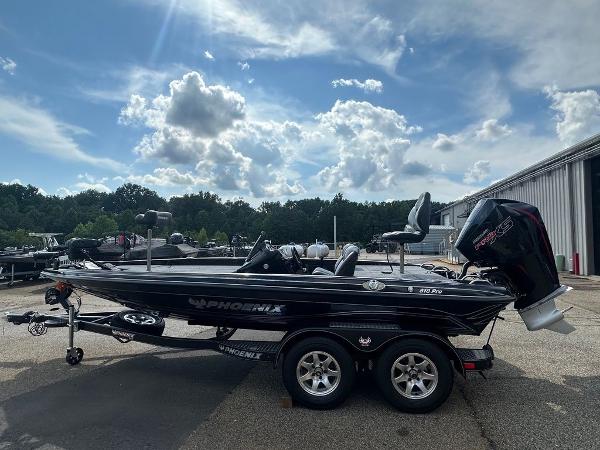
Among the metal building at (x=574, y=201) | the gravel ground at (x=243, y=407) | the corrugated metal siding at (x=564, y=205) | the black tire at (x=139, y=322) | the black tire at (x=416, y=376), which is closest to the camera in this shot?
the gravel ground at (x=243, y=407)

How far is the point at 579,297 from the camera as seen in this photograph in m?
10.4

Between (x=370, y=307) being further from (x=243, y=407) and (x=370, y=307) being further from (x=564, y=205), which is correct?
(x=564, y=205)

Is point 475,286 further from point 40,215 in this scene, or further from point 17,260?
point 40,215

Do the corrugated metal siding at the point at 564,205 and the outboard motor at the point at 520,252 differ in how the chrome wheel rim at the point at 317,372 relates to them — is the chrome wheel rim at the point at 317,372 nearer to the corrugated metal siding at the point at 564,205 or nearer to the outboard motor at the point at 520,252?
the outboard motor at the point at 520,252

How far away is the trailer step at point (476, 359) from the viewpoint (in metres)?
3.77

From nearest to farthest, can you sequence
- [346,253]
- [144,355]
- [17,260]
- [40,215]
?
1. [346,253]
2. [144,355]
3. [17,260]
4. [40,215]

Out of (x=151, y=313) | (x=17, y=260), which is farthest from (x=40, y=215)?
(x=151, y=313)

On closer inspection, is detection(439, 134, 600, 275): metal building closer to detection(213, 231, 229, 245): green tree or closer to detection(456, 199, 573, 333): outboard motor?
detection(456, 199, 573, 333): outboard motor

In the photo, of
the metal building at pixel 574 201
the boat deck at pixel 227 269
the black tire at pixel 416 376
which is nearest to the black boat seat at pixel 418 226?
the boat deck at pixel 227 269

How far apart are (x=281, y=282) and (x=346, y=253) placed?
35.2 inches

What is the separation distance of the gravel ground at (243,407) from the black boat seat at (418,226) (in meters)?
1.51

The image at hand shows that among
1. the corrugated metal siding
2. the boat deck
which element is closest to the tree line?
the corrugated metal siding

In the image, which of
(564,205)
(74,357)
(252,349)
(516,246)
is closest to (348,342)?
(252,349)

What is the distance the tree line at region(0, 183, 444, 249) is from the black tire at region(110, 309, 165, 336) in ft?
125
